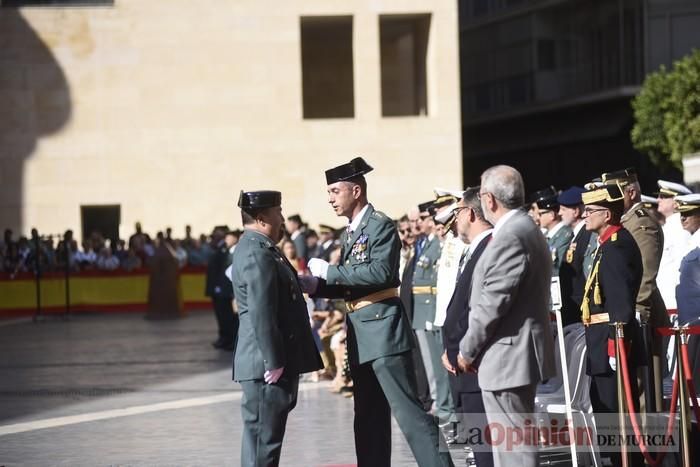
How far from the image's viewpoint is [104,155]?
128ft

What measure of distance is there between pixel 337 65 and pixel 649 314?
3611cm

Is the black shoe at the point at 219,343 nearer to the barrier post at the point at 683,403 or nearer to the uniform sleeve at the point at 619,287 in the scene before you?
the uniform sleeve at the point at 619,287

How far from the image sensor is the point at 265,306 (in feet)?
27.4

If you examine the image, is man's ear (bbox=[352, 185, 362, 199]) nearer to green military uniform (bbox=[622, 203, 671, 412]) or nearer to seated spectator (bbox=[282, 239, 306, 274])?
green military uniform (bbox=[622, 203, 671, 412])

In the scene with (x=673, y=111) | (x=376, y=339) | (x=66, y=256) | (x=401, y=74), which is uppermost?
(x=401, y=74)

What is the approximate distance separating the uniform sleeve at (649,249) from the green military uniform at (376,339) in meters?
1.80

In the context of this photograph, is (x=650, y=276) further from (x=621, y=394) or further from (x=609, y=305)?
(x=621, y=394)

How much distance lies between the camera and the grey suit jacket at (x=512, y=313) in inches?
290

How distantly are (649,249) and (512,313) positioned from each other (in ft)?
8.68

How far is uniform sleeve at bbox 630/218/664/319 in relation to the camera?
9445mm

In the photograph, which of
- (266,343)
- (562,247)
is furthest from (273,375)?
(562,247)

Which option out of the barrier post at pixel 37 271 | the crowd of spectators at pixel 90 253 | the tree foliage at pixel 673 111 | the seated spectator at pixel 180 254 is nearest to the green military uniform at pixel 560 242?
the crowd of spectators at pixel 90 253

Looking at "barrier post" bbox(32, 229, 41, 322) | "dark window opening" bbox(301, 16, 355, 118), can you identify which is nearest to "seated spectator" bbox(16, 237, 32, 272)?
"barrier post" bbox(32, 229, 41, 322)

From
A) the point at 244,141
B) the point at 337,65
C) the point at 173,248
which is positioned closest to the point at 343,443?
the point at 173,248
